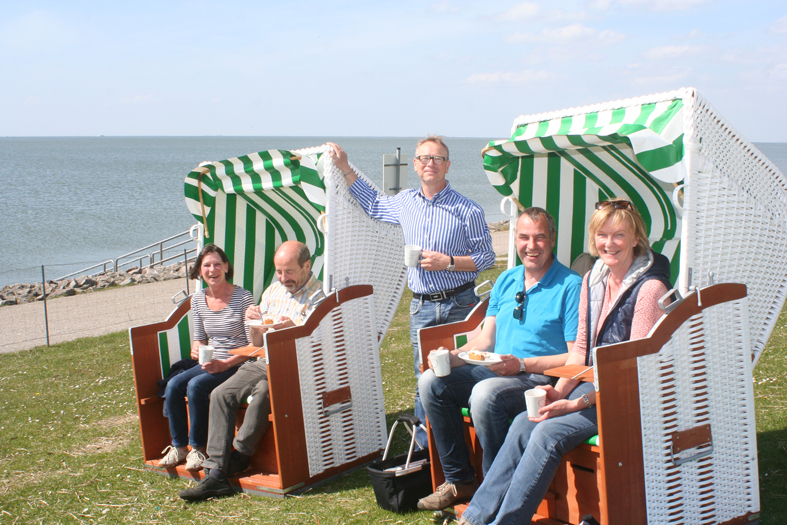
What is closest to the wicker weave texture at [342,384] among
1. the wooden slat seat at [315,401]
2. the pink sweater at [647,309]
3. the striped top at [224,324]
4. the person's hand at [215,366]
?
the wooden slat seat at [315,401]

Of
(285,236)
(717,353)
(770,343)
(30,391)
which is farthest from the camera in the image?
(30,391)

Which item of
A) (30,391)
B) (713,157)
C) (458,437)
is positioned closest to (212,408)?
(458,437)

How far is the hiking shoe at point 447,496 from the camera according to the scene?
3.59 m

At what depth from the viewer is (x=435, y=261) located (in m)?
4.19

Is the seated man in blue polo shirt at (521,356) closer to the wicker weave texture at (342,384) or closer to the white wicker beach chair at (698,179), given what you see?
the white wicker beach chair at (698,179)

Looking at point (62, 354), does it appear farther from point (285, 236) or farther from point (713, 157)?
point (713, 157)

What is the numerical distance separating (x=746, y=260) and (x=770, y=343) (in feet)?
12.8

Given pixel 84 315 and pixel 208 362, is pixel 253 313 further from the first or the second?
pixel 84 315

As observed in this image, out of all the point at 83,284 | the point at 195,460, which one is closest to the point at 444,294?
the point at 195,460

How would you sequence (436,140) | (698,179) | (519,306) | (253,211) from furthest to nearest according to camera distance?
(253,211) < (436,140) < (519,306) < (698,179)

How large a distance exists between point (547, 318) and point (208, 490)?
229 cm

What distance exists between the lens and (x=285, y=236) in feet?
19.7

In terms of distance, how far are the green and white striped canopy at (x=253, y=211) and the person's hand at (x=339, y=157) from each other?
0.79 feet

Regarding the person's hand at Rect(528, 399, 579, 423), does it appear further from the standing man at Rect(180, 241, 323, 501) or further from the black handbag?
the standing man at Rect(180, 241, 323, 501)
